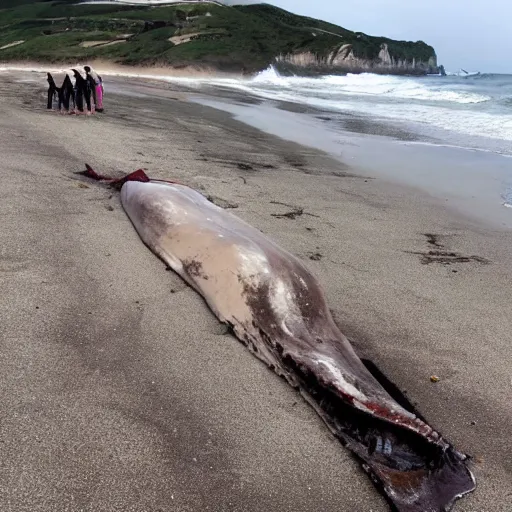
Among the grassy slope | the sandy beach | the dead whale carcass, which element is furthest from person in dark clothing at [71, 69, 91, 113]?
the grassy slope

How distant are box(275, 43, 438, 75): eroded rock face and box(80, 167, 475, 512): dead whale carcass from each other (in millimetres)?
54734

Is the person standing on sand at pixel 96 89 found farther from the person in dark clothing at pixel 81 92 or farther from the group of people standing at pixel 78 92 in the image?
the person in dark clothing at pixel 81 92

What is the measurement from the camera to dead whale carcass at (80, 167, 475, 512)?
89.7 inches

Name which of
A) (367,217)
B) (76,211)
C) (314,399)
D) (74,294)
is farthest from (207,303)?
(367,217)

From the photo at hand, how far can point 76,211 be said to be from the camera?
194 inches

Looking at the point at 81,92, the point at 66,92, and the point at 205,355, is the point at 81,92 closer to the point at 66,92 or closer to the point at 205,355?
the point at 66,92

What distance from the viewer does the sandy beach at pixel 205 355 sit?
220cm

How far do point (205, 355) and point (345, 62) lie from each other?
234ft

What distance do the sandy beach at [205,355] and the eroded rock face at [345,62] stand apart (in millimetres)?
53762

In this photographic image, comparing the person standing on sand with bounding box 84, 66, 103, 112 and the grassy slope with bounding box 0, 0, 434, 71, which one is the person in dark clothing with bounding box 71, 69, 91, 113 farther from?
the grassy slope with bounding box 0, 0, 434, 71

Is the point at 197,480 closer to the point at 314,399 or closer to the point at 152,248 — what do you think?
the point at 314,399

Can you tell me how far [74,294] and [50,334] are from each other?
0.51 metres

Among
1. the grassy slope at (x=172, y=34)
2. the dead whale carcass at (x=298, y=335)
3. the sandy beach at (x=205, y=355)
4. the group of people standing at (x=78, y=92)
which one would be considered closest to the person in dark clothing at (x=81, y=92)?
the group of people standing at (x=78, y=92)

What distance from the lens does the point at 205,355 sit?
311cm
